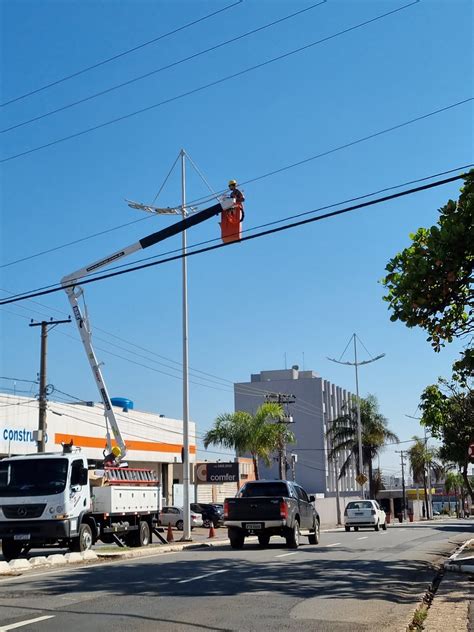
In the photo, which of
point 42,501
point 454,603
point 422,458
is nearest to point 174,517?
point 42,501

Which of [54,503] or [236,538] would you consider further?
[236,538]

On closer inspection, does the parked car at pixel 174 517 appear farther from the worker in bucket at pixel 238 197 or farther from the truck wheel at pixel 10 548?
the worker in bucket at pixel 238 197

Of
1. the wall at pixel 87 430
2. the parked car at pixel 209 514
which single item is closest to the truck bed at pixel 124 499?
the wall at pixel 87 430

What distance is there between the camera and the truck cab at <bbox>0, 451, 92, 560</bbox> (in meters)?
19.4

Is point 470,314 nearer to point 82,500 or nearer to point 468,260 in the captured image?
point 468,260

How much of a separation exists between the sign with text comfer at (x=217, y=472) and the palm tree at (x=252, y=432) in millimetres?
1962

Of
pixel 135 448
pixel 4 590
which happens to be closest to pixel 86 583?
pixel 4 590

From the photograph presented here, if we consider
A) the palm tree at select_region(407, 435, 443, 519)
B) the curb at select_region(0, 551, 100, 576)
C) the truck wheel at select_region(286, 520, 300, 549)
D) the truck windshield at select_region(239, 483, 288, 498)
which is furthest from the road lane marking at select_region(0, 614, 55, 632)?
the palm tree at select_region(407, 435, 443, 519)

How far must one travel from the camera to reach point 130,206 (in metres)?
27.5

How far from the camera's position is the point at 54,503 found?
768 inches

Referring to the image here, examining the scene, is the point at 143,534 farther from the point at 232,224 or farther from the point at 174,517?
the point at 174,517

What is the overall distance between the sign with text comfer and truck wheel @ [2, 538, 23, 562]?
40.6 metres

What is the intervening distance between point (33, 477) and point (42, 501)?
733mm

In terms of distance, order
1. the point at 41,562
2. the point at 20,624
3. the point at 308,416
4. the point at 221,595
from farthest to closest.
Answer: the point at 308,416 < the point at 41,562 < the point at 221,595 < the point at 20,624
